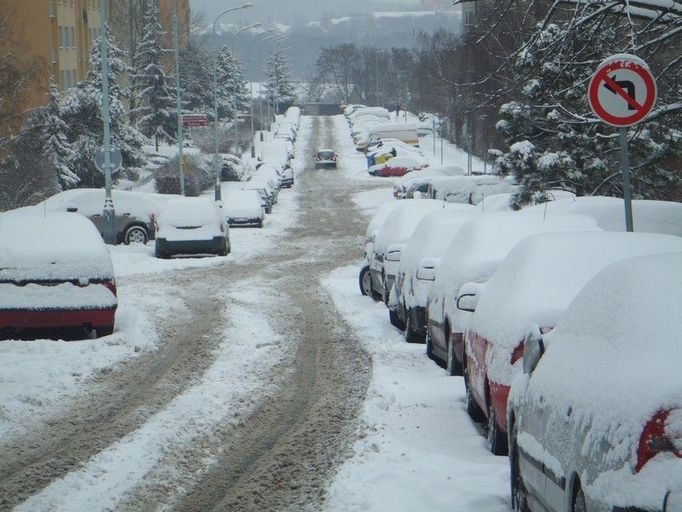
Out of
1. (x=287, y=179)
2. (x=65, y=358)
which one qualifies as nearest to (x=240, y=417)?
(x=65, y=358)

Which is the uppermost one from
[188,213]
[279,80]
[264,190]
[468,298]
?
[468,298]

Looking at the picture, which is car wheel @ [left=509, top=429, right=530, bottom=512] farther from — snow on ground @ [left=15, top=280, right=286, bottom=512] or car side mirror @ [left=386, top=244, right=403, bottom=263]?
car side mirror @ [left=386, top=244, right=403, bottom=263]

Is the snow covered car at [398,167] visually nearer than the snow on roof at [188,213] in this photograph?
No

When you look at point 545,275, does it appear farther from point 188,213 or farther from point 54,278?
point 188,213

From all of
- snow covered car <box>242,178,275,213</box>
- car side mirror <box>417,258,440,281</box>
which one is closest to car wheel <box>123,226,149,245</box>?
snow covered car <box>242,178,275,213</box>

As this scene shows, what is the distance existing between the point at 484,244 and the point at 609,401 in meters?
7.56

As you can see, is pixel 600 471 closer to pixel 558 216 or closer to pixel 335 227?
pixel 558 216

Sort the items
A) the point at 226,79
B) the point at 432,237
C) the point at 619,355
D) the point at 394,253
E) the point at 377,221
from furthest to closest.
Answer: the point at 226,79
the point at 377,221
the point at 394,253
the point at 432,237
the point at 619,355

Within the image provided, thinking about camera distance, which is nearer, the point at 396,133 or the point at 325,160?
the point at 325,160

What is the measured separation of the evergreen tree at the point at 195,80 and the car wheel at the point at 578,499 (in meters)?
101

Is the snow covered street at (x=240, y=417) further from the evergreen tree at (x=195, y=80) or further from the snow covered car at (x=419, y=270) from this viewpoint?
the evergreen tree at (x=195, y=80)

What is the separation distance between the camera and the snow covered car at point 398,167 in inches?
3250

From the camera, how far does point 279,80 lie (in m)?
179

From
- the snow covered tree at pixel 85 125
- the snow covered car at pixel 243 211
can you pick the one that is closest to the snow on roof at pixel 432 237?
the snow covered car at pixel 243 211
